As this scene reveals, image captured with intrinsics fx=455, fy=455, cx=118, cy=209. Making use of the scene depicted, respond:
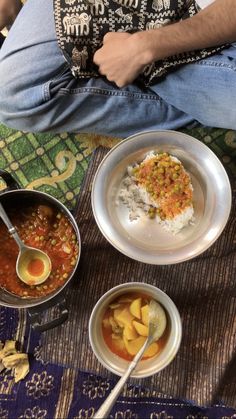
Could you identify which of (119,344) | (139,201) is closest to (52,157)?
(139,201)

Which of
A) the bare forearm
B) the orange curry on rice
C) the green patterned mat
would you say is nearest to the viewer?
the bare forearm

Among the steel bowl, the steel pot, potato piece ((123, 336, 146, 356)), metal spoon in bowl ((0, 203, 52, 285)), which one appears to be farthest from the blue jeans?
potato piece ((123, 336, 146, 356))

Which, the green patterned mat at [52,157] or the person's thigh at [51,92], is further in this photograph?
the green patterned mat at [52,157]

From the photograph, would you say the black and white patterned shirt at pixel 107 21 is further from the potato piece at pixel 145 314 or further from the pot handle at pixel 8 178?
the potato piece at pixel 145 314

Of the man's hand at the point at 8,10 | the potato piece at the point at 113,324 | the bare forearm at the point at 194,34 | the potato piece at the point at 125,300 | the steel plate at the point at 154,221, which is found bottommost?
the potato piece at the point at 113,324

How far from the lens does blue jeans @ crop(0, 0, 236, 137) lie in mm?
1097

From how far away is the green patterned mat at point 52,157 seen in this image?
1.33m

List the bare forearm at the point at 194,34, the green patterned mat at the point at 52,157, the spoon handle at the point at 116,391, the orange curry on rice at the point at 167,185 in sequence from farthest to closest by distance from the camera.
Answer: the green patterned mat at the point at 52,157 → the orange curry on rice at the point at 167,185 → the bare forearm at the point at 194,34 → the spoon handle at the point at 116,391

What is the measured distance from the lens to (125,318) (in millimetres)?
1039

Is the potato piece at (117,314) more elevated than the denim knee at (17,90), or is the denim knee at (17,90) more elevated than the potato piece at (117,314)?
the denim knee at (17,90)

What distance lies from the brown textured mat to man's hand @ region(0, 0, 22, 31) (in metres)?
0.57

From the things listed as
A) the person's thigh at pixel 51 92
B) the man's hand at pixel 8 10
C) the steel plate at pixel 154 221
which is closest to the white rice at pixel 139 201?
the steel plate at pixel 154 221

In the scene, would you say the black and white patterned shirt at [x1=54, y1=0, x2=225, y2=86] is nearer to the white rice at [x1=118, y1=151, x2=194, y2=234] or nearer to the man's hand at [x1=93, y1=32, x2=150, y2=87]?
the man's hand at [x1=93, y1=32, x2=150, y2=87]

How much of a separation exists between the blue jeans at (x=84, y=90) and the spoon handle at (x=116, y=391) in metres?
0.57
